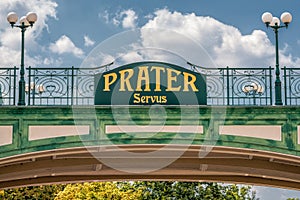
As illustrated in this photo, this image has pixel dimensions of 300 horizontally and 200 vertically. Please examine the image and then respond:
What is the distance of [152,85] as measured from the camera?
16438mm

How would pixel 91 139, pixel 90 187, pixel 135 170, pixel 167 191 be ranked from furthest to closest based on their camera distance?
pixel 167 191 → pixel 90 187 → pixel 135 170 → pixel 91 139

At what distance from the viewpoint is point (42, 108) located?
16219 millimetres

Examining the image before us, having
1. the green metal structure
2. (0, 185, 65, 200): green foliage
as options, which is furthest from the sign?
(0, 185, 65, 200): green foliage

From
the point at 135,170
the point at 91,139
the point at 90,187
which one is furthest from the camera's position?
the point at 90,187

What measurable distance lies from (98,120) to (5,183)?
532cm

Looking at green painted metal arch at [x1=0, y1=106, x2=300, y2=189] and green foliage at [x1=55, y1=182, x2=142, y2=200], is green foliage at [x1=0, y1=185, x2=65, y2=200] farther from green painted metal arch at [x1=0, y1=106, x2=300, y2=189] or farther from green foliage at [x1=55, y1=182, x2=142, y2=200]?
green painted metal arch at [x1=0, y1=106, x2=300, y2=189]

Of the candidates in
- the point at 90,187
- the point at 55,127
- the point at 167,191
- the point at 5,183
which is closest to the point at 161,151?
the point at 55,127

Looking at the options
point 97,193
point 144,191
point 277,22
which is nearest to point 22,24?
point 277,22

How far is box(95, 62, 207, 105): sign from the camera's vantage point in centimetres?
1639

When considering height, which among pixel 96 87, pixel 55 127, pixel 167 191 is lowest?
pixel 167 191

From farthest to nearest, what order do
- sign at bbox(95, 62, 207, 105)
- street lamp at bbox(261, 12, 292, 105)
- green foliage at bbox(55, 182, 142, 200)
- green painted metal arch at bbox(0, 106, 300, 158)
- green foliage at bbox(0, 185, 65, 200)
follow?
1. green foliage at bbox(0, 185, 65, 200)
2. green foliage at bbox(55, 182, 142, 200)
3. street lamp at bbox(261, 12, 292, 105)
4. sign at bbox(95, 62, 207, 105)
5. green painted metal arch at bbox(0, 106, 300, 158)

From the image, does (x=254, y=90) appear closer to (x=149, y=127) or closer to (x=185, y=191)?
(x=149, y=127)

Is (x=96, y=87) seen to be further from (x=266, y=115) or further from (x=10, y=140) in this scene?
(x=266, y=115)

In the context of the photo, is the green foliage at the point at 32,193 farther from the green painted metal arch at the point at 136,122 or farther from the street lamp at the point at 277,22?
the street lamp at the point at 277,22
